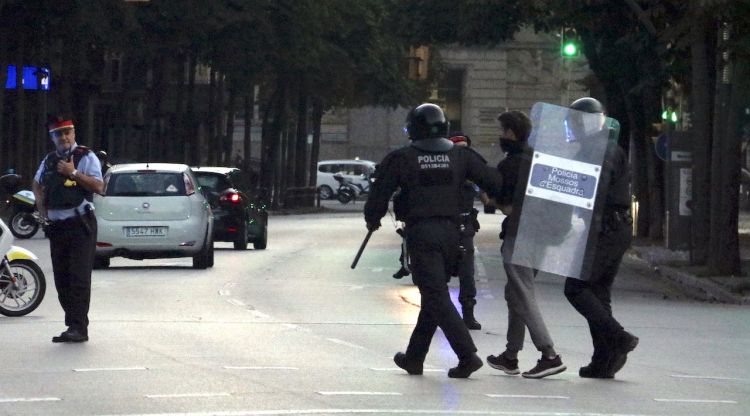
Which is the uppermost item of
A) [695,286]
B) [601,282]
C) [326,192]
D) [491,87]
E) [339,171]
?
[491,87]

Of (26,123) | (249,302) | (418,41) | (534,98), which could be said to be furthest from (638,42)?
(534,98)

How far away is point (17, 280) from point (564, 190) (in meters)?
7.00

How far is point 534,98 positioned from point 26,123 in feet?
108

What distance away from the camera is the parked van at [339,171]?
3241 inches

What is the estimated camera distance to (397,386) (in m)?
11.4

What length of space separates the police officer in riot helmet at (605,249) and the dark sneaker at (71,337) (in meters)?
4.18

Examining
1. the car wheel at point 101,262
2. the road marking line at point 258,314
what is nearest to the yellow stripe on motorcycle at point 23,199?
the car wheel at point 101,262

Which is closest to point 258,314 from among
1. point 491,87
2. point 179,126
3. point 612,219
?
point 612,219

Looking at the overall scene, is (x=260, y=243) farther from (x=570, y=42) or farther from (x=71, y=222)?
(x=71, y=222)

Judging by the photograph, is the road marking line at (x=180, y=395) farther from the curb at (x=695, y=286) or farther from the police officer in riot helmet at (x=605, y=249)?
the curb at (x=695, y=286)

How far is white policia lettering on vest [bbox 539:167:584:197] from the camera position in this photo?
1170 cm

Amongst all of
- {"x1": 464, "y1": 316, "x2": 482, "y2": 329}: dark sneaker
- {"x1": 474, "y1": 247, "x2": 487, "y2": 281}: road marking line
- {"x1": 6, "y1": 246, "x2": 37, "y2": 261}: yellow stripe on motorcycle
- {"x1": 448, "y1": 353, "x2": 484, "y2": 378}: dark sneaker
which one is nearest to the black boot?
{"x1": 464, "y1": 316, "x2": 482, "y2": 329}: dark sneaker

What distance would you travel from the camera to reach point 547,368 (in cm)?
1200

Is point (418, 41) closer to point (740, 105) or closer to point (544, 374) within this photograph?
point (740, 105)
